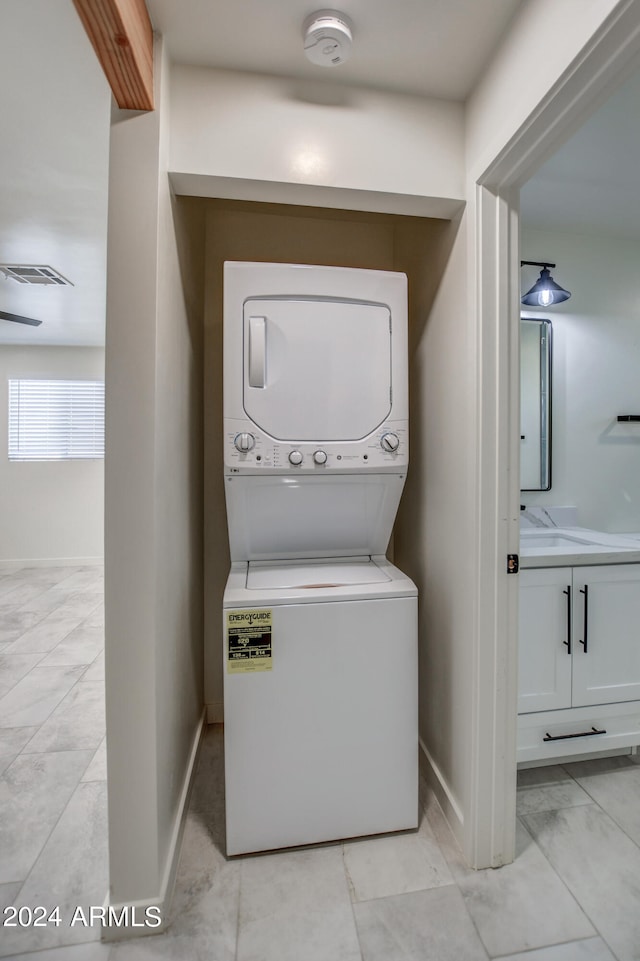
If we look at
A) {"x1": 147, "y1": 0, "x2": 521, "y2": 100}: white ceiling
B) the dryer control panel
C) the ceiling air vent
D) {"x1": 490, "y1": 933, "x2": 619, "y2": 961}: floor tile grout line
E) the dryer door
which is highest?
the ceiling air vent

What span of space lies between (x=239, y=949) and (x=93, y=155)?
2.69 m

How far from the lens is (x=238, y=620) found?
4.50ft

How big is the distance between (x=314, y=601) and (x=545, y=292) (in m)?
1.84

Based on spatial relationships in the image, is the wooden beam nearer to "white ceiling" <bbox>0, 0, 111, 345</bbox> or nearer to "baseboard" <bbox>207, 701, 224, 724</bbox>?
"white ceiling" <bbox>0, 0, 111, 345</bbox>

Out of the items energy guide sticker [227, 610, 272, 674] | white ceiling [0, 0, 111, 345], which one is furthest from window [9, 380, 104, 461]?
energy guide sticker [227, 610, 272, 674]

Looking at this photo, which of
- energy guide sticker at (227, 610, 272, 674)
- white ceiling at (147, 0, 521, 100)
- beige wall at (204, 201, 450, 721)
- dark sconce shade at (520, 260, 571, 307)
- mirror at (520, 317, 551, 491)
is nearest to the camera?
white ceiling at (147, 0, 521, 100)

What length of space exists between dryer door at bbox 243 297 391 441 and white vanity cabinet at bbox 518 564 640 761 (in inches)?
36.6

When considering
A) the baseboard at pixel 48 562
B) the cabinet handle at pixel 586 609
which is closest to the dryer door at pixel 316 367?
the cabinet handle at pixel 586 609

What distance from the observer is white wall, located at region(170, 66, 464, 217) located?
1305mm

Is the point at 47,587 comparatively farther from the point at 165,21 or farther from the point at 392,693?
the point at 165,21

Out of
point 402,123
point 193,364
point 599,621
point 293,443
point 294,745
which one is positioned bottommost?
point 294,745

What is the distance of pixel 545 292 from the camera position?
85.4 inches

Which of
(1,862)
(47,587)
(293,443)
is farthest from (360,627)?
(47,587)

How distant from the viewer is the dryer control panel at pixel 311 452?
4.75 feet
